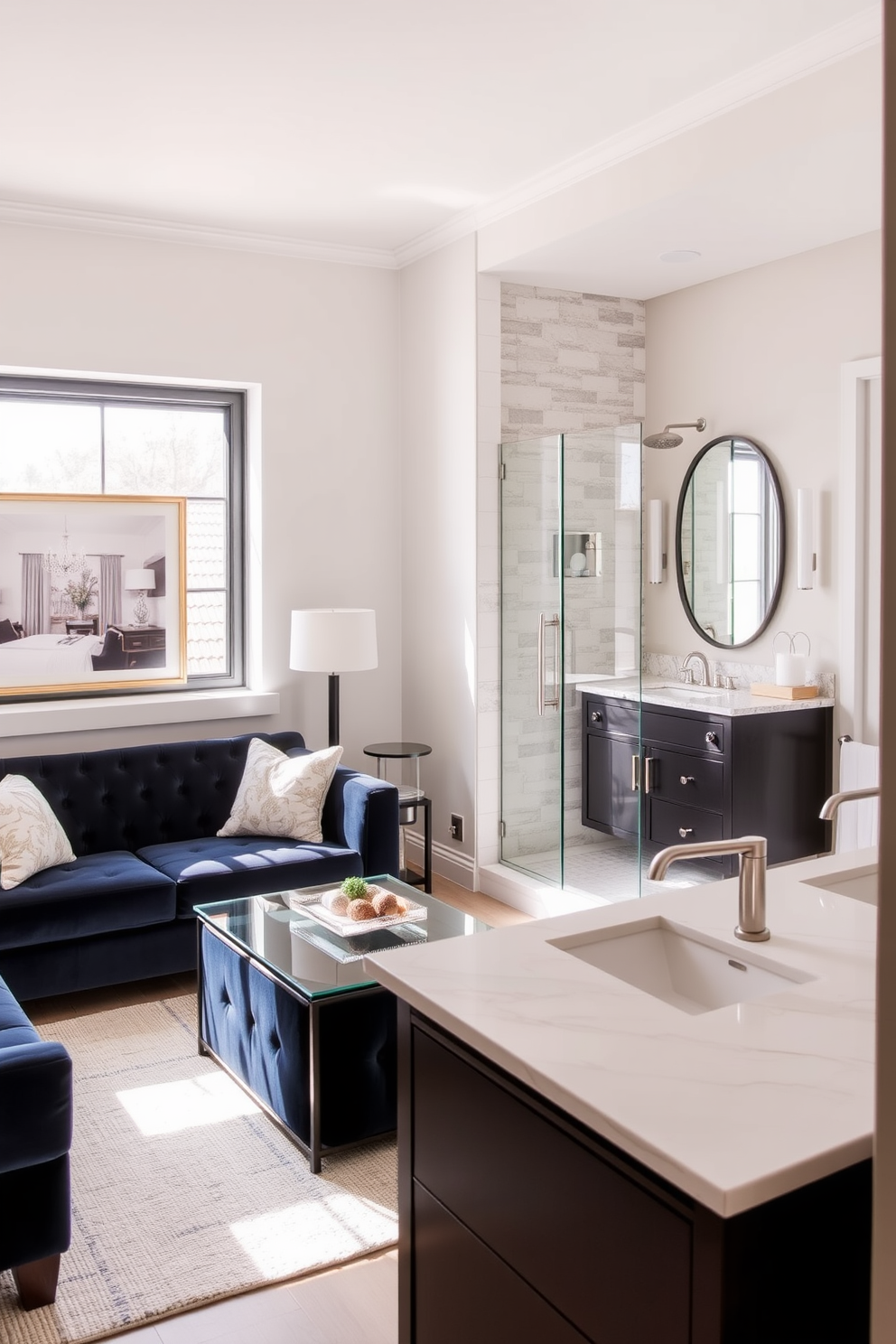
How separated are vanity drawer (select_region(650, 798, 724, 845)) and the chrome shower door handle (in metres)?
0.58

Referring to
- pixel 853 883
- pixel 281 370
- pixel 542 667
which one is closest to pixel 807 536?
pixel 542 667

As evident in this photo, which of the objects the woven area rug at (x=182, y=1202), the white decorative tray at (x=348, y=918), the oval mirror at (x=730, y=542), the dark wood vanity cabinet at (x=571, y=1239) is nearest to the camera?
the dark wood vanity cabinet at (x=571, y=1239)

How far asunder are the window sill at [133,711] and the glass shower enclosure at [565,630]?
1.14m

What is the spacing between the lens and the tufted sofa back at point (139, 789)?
4.18 meters

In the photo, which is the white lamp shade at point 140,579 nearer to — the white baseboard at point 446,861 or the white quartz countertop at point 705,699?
the white baseboard at point 446,861

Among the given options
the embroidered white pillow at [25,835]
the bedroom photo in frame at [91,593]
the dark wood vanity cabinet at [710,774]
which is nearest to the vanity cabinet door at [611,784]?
the dark wood vanity cabinet at [710,774]

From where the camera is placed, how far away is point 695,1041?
1.31 m

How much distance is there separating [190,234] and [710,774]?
3078 millimetres

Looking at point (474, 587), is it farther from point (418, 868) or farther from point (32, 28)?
point (32, 28)

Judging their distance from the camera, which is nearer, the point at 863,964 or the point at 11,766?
the point at 863,964

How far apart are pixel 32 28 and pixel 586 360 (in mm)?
2696

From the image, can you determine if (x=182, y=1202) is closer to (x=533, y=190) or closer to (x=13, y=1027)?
(x=13, y=1027)

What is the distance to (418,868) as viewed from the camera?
5207mm

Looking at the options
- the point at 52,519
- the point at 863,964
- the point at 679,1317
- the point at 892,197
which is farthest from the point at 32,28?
the point at 679,1317
